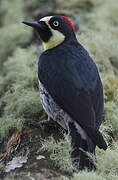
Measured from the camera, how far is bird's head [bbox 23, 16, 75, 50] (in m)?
5.06

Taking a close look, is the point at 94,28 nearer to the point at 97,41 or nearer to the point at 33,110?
the point at 97,41

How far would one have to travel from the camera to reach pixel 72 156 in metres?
4.18

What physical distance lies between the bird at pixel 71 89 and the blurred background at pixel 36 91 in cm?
11

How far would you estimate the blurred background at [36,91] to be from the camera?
407 cm

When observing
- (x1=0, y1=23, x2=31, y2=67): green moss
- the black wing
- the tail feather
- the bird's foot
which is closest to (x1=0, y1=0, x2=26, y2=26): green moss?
(x1=0, y1=23, x2=31, y2=67): green moss

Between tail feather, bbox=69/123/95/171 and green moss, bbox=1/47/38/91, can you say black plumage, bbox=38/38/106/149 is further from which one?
green moss, bbox=1/47/38/91

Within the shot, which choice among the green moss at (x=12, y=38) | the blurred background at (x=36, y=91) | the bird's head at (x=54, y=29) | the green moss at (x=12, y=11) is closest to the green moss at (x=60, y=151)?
the blurred background at (x=36, y=91)

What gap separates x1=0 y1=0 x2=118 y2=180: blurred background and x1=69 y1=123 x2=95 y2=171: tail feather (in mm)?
55

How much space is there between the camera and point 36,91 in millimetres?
5211

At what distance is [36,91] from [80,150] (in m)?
1.15

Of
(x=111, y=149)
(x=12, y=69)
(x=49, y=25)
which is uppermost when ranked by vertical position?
(x=49, y=25)

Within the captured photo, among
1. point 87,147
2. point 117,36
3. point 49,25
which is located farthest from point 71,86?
point 117,36

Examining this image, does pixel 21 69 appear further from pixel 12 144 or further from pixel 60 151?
pixel 60 151

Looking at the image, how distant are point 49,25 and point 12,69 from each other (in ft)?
2.86
